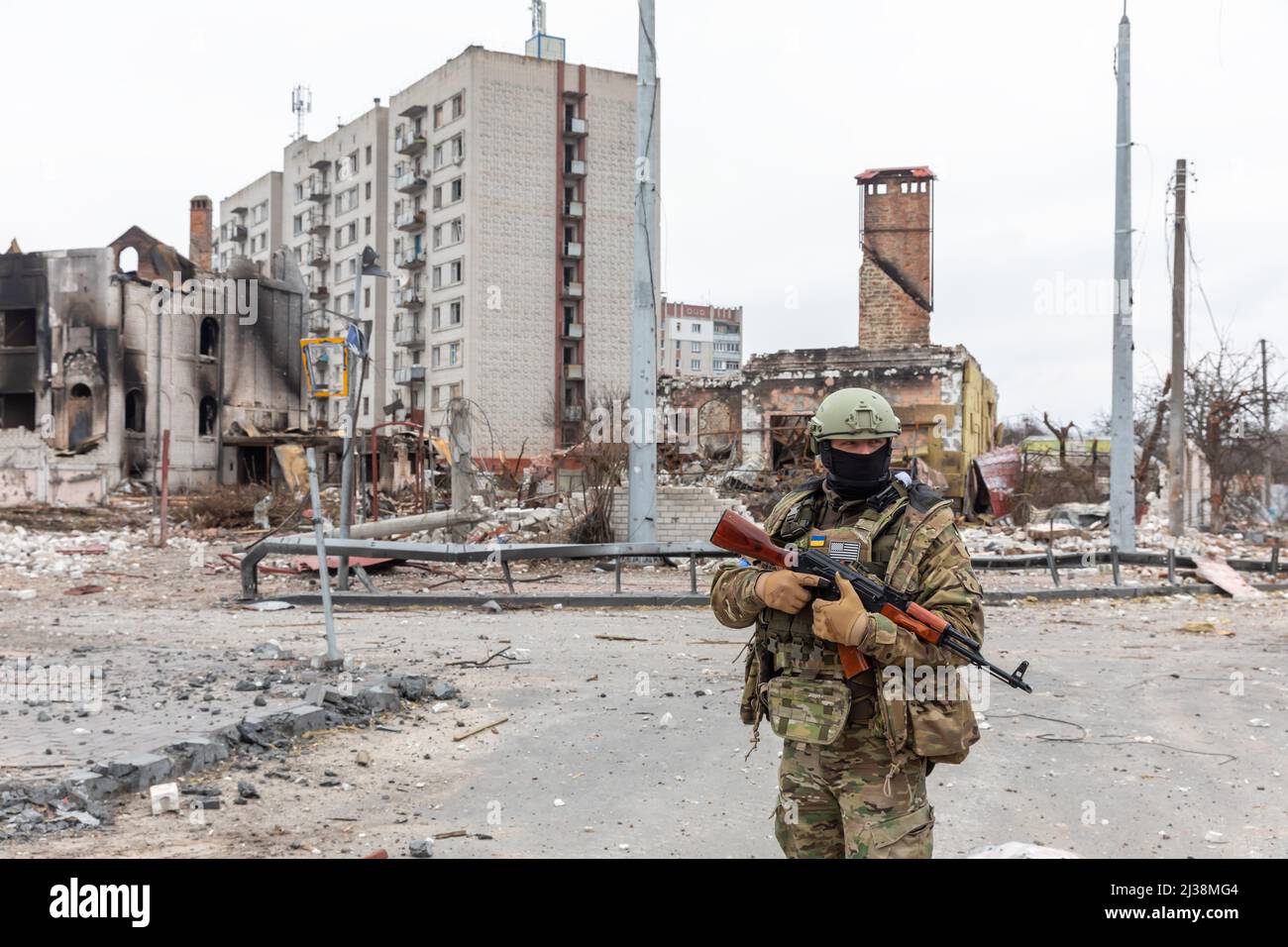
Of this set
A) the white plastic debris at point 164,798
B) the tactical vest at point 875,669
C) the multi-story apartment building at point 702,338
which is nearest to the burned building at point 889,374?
the white plastic debris at point 164,798

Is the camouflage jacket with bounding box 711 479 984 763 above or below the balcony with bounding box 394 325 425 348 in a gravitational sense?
below

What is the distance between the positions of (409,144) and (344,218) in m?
10.7

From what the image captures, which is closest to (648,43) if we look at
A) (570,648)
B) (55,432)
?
(570,648)

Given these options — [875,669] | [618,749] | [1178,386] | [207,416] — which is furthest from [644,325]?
[207,416]

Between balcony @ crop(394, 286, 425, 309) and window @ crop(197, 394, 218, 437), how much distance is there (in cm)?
1737

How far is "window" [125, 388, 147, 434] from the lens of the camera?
122 ft

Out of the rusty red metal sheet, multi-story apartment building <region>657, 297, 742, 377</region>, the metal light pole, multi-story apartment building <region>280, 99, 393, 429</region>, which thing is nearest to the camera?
the metal light pole

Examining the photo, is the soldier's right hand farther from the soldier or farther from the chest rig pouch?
the chest rig pouch

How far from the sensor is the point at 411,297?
55.3 meters

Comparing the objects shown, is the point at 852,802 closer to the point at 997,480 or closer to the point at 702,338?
the point at 997,480

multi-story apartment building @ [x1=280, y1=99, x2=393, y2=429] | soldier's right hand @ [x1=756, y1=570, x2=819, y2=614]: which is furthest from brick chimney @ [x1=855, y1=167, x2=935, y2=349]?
soldier's right hand @ [x1=756, y1=570, x2=819, y2=614]

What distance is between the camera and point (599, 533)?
17.8m
